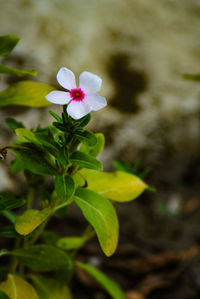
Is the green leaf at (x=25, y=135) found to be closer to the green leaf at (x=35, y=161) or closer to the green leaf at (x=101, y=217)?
the green leaf at (x=35, y=161)

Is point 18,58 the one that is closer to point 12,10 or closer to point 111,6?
point 12,10

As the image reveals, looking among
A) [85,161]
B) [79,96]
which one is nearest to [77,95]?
[79,96]

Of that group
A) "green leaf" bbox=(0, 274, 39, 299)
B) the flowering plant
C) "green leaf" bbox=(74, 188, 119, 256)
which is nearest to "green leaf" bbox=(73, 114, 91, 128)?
the flowering plant

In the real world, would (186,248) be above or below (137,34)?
below

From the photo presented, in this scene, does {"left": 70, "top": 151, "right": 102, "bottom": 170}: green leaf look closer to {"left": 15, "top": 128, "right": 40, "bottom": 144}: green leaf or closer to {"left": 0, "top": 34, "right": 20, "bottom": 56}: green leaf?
{"left": 15, "top": 128, "right": 40, "bottom": 144}: green leaf

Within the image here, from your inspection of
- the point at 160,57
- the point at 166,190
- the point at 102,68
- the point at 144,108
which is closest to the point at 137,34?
the point at 160,57

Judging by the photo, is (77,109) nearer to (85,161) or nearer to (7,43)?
(85,161)

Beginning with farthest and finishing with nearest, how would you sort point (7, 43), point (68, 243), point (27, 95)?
point (68, 243) < point (27, 95) < point (7, 43)
